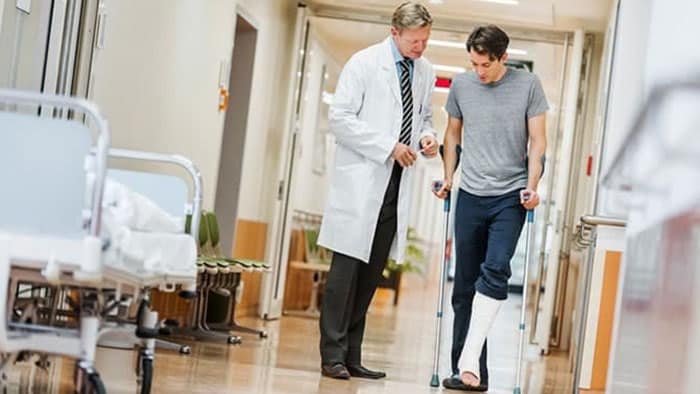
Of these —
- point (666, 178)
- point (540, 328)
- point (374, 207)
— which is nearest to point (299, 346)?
point (374, 207)

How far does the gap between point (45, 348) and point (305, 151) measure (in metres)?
8.88

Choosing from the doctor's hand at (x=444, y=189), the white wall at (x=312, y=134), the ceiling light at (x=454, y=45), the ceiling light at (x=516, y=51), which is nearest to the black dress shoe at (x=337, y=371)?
the doctor's hand at (x=444, y=189)

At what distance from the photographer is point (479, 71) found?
16.5 feet

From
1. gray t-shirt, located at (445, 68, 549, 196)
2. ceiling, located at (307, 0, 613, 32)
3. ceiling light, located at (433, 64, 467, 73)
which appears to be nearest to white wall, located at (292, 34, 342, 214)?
ceiling light, located at (433, 64, 467, 73)

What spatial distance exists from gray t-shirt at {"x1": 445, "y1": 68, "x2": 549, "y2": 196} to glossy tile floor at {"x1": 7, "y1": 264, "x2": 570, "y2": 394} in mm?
893

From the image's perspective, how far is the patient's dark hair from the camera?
16.3 ft

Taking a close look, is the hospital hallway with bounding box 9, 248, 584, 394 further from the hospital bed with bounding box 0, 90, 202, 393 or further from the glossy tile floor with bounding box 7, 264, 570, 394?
the hospital bed with bounding box 0, 90, 202, 393

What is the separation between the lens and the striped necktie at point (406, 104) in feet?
17.0

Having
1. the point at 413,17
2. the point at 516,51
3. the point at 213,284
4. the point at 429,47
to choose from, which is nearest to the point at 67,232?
the point at 413,17

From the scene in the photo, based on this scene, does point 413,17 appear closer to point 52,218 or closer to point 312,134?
point 52,218

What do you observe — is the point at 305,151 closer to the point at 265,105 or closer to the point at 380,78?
the point at 265,105

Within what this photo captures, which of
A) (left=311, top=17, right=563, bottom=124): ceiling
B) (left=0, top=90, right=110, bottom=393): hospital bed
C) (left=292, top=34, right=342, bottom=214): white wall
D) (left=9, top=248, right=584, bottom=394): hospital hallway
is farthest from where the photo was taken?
(left=292, top=34, right=342, bottom=214): white wall

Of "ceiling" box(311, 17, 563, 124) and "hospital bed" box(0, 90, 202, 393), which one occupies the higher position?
"ceiling" box(311, 17, 563, 124)

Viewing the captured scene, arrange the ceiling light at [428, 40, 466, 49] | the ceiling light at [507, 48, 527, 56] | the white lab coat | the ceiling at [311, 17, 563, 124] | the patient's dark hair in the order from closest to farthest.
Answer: the patient's dark hair
the white lab coat
the ceiling at [311, 17, 563, 124]
the ceiling light at [428, 40, 466, 49]
the ceiling light at [507, 48, 527, 56]
